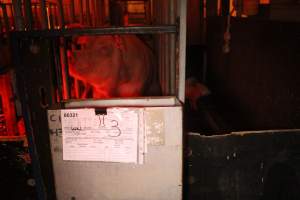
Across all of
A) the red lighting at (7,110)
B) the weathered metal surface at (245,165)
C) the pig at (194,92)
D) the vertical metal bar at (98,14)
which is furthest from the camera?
the pig at (194,92)

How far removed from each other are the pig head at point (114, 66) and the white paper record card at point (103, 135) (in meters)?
1.43

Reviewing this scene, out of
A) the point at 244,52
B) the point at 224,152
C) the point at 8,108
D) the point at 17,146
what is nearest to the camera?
the point at 224,152

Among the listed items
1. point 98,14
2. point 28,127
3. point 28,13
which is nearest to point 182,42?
point 28,13

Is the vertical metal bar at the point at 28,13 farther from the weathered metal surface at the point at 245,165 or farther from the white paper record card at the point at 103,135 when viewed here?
the weathered metal surface at the point at 245,165

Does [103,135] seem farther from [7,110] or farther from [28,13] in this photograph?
[7,110]

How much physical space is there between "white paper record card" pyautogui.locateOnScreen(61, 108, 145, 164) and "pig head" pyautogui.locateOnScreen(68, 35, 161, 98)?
143 centimetres

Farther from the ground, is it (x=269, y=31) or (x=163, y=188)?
(x=269, y=31)

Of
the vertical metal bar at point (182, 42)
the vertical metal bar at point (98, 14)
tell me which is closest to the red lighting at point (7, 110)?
the vertical metal bar at point (98, 14)

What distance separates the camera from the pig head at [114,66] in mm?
3221

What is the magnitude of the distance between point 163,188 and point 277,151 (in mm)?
948

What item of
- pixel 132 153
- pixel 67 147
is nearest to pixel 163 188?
pixel 132 153

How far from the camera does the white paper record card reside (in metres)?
1.86

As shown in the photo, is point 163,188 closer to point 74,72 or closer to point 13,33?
point 13,33

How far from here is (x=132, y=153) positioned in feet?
6.30
